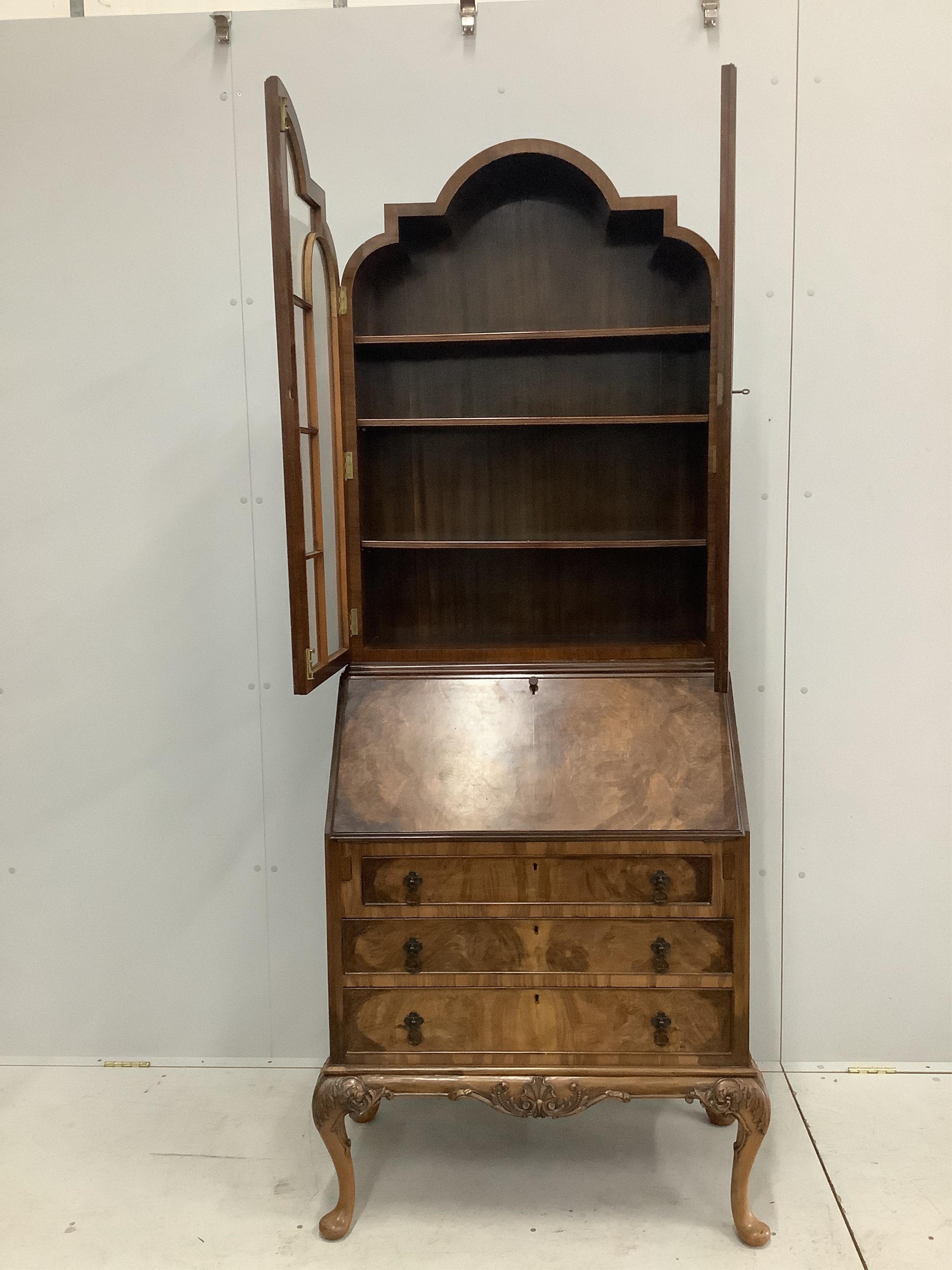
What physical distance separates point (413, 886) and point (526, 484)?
1038mm

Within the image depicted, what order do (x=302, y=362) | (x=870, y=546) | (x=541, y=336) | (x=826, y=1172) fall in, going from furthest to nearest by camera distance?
(x=870, y=546) → (x=826, y=1172) → (x=541, y=336) → (x=302, y=362)

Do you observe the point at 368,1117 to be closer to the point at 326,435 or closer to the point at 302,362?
the point at 326,435

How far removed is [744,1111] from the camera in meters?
1.97

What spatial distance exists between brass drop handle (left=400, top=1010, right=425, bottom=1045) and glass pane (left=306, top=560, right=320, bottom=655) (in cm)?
80

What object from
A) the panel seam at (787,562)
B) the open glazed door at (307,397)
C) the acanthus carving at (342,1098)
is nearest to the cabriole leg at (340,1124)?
the acanthus carving at (342,1098)

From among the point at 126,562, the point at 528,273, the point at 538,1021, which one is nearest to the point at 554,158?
the point at 528,273

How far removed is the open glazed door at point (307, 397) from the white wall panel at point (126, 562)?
554mm

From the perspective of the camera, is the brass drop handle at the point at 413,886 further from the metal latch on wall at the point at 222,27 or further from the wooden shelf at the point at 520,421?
the metal latch on wall at the point at 222,27

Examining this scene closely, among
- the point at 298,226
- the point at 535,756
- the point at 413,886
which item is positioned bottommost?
the point at 413,886

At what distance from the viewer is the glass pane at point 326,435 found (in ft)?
6.64

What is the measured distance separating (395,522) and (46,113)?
4.73ft

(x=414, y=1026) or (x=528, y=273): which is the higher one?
(x=528, y=273)

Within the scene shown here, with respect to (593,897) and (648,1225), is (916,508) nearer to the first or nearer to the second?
(593,897)

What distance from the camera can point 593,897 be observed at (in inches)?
78.9
